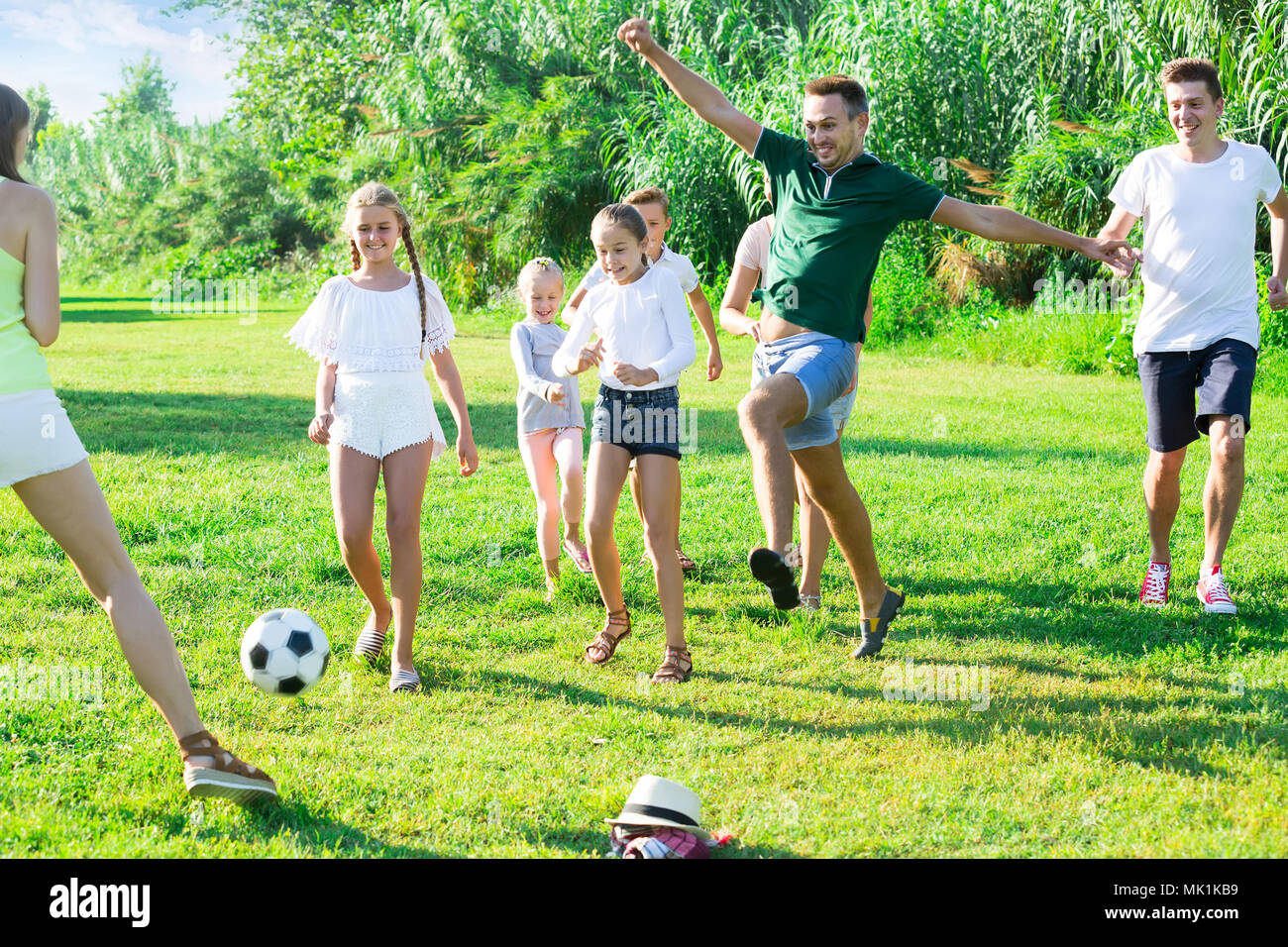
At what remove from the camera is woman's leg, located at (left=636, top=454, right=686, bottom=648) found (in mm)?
4566

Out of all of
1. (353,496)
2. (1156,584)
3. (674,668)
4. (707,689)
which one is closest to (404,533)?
(353,496)

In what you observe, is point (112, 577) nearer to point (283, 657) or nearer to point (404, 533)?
point (283, 657)

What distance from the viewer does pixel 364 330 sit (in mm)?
4566

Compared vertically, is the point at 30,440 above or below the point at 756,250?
below

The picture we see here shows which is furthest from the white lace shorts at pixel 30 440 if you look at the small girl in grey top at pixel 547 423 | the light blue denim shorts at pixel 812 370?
the small girl in grey top at pixel 547 423

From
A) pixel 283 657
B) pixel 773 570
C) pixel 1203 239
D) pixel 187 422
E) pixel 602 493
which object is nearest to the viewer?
pixel 773 570

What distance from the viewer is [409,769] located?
371 cm

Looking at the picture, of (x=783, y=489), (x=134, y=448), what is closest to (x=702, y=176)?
(x=134, y=448)

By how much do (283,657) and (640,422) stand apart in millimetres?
1569

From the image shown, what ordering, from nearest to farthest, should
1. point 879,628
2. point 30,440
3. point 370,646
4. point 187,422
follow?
point 30,440 < point 370,646 < point 879,628 < point 187,422

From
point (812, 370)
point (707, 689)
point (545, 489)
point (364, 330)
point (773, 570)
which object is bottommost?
point (707, 689)

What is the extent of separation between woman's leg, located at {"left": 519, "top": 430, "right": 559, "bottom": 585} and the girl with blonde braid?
3.66 ft

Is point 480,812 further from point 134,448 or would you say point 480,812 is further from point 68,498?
point 134,448

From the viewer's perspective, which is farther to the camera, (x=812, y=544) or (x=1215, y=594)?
(x=812, y=544)
